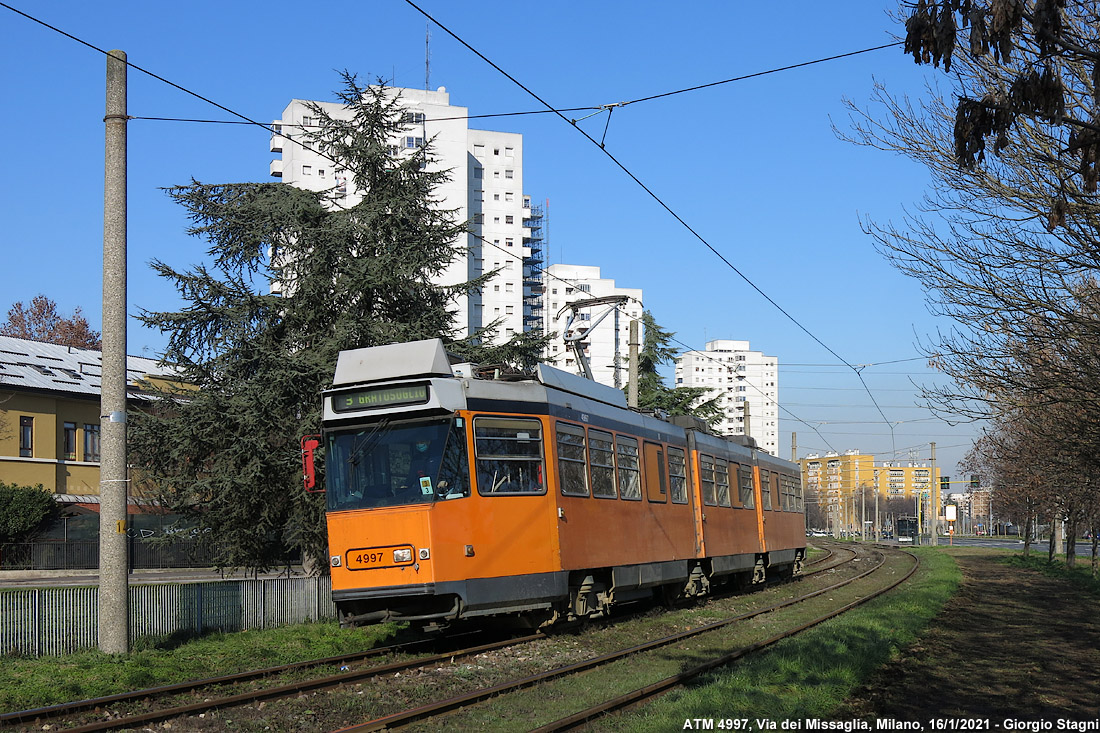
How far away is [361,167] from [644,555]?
9.37 m

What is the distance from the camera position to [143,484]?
19.5m

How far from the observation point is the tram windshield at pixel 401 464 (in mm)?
12461

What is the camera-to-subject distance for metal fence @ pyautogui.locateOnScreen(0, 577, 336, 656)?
1312 centimetres

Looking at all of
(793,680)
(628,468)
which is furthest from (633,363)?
(793,680)

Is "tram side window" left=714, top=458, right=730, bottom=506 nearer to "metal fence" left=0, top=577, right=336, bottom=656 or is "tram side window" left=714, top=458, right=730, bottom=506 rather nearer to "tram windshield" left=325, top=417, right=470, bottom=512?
"metal fence" left=0, top=577, right=336, bottom=656

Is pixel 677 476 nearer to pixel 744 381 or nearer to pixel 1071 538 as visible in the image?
pixel 1071 538

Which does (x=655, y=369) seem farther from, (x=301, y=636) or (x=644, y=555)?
(x=301, y=636)

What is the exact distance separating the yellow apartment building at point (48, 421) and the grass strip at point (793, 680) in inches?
1260

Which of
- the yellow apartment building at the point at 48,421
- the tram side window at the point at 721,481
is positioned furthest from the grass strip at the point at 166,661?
the yellow apartment building at the point at 48,421

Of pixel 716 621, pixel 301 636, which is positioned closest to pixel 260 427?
pixel 301 636

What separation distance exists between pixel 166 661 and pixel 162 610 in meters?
2.64

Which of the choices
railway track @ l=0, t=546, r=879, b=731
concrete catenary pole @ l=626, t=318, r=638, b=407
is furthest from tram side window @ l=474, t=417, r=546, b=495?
concrete catenary pole @ l=626, t=318, r=638, b=407

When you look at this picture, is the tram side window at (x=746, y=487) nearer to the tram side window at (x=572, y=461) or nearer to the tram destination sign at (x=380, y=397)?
the tram side window at (x=572, y=461)

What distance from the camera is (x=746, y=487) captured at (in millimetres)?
23875
